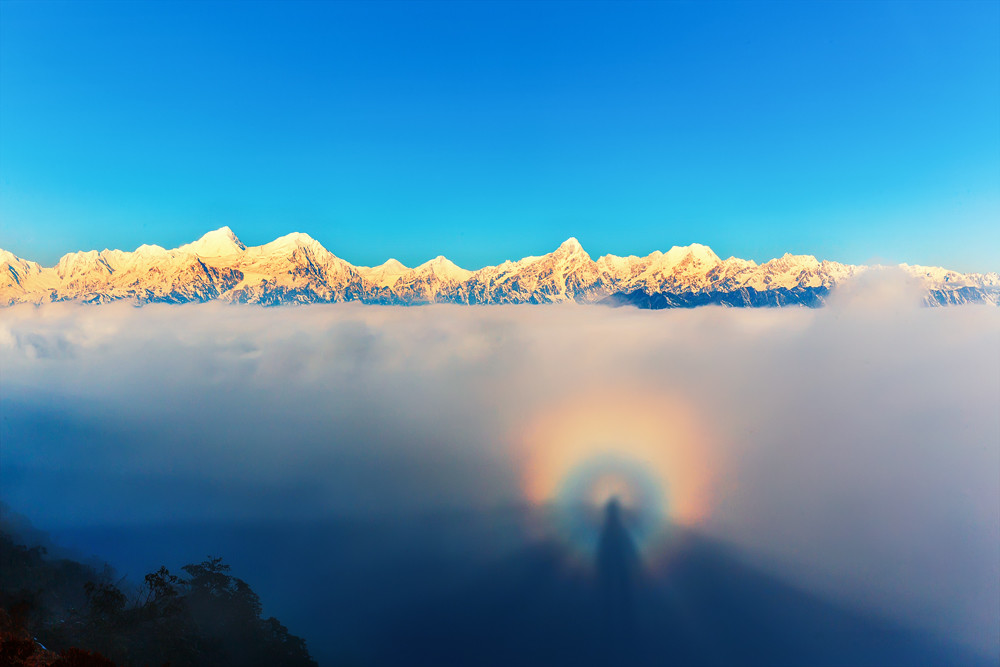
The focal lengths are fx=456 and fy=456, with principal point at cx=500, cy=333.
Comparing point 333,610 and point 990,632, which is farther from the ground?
point 333,610

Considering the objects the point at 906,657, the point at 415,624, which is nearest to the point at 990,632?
the point at 906,657

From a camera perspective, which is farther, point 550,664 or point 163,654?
point 550,664

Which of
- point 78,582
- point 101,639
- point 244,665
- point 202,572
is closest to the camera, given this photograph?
point 101,639

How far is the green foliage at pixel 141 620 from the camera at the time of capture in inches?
3369

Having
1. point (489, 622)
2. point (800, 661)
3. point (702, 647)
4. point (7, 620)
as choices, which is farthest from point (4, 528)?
point (800, 661)

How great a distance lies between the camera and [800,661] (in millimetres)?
184250

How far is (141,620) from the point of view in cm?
10081

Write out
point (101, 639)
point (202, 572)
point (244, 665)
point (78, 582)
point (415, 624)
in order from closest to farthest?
point (101, 639) → point (244, 665) → point (202, 572) → point (78, 582) → point (415, 624)

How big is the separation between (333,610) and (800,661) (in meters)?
193

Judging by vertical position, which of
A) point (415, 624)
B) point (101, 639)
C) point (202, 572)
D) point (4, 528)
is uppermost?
point (101, 639)

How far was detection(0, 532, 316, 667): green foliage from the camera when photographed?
8556 cm

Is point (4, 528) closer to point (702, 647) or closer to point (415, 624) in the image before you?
point (415, 624)

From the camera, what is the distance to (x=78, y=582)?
13738 cm

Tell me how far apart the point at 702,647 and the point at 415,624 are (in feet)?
400
